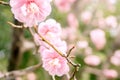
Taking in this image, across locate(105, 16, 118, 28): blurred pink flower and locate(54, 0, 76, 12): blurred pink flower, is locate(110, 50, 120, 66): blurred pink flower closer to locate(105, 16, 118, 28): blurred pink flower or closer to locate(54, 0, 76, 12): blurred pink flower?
locate(105, 16, 118, 28): blurred pink flower

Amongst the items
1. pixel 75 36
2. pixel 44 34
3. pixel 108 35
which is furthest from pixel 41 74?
pixel 44 34

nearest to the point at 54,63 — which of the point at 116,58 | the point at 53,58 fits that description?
the point at 53,58

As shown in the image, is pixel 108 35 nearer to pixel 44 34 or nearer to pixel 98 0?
pixel 98 0

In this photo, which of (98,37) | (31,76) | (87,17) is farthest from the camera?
(87,17)

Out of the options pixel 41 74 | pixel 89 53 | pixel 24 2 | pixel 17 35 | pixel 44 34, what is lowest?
pixel 41 74

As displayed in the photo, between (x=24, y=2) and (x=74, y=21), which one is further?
(x=74, y=21)

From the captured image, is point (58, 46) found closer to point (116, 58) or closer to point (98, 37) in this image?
point (116, 58)
